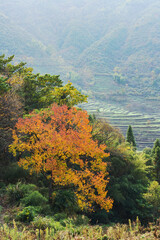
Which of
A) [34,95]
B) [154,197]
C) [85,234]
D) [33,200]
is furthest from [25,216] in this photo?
[34,95]

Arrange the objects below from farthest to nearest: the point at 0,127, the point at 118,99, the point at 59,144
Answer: the point at 118,99 < the point at 0,127 < the point at 59,144

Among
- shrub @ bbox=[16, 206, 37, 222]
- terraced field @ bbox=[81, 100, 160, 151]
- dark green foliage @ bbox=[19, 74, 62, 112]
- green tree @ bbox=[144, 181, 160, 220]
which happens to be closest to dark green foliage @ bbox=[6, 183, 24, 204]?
shrub @ bbox=[16, 206, 37, 222]

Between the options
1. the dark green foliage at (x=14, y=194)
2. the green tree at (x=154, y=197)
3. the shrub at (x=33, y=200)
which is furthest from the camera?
the green tree at (x=154, y=197)

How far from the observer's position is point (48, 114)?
16.4 m

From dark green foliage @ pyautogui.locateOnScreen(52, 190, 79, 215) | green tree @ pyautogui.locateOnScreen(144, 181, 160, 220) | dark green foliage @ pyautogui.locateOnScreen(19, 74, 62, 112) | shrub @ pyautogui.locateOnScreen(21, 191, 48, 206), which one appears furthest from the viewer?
dark green foliage @ pyautogui.locateOnScreen(19, 74, 62, 112)

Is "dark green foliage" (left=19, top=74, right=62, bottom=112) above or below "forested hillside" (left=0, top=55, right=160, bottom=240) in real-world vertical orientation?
above

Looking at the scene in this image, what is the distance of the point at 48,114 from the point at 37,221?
919 centimetres

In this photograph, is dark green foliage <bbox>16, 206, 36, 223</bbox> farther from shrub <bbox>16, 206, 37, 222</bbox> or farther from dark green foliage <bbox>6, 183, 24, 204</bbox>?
dark green foliage <bbox>6, 183, 24, 204</bbox>

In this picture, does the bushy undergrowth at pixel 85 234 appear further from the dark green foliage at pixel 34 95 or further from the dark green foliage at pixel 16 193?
the dark green foliage at pixel 34 95

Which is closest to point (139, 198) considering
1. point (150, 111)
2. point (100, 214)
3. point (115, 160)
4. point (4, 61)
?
point (115, 160)

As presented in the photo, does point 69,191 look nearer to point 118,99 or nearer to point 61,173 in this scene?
point 61,173

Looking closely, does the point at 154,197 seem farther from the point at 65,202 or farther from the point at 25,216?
the point at 25,216

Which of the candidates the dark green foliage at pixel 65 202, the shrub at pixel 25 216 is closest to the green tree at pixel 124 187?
the dark green foliage at pixel 65 202

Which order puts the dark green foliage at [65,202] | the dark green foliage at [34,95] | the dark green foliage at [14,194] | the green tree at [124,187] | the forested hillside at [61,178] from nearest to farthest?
the forested hillside at [61,178]
the dark green foliage at [14,194]
the dark green foliage at [65,202]
the green tree at [124,187]
the dark green foliage at [34,95]
